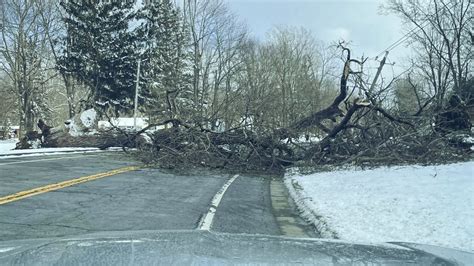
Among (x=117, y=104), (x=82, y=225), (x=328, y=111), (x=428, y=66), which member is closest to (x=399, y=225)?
(x=82, y=225)

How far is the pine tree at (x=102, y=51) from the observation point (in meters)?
43.6

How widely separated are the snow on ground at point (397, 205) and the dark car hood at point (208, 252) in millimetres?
3372

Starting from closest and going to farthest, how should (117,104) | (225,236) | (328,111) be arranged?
(225,236) → (328,111) → (117,104)

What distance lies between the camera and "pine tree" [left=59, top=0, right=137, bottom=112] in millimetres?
43562

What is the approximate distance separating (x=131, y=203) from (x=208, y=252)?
7.02 metres

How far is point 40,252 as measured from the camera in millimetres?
2754

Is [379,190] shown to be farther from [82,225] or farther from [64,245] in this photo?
[64,245]

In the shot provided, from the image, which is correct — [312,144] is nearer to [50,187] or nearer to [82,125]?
[50,187]

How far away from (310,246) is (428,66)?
155ft

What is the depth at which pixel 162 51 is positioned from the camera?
51375 millimetres

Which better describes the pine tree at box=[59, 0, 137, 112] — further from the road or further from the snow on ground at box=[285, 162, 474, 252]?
the snow on ground at box=[285, 162, 474, 252]

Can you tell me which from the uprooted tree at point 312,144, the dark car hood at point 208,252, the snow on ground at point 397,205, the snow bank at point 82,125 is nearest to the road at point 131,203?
the snow on ground at point 397,205

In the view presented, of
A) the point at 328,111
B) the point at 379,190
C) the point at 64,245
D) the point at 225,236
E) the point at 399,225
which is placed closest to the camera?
the point at 64,245

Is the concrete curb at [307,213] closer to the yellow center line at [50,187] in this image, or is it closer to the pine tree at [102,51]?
the yellow center line at [50,187]
